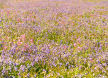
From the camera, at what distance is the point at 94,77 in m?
3.92

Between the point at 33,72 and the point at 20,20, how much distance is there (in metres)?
4.51

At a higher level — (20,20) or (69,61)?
(20,20)

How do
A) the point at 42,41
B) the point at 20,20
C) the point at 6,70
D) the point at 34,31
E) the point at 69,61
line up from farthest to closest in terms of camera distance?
the point at 20,20 → the point at 34,31 → the point at 42,41 → the point at 69,61 → the point at 6,70

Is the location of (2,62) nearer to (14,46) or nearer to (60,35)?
(14,46)

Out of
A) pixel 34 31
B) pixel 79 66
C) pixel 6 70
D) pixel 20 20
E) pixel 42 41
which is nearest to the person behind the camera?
pixel 6 70

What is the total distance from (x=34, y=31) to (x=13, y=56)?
222 centimetres

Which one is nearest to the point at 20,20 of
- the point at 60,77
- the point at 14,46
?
the point at 14,46

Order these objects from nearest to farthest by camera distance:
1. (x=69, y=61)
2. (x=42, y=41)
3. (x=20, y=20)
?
(x=69, y=61), (x=42, y=41), (x=20, y=20)

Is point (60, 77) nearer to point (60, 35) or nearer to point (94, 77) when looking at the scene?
point (94, 77)

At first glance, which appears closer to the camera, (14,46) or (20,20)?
(14,46)

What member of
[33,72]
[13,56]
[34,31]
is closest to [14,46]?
[13,56]

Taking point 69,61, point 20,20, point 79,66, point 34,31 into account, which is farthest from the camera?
point 20,20

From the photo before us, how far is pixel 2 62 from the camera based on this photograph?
4.09 m

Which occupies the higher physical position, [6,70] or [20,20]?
[20,20]
